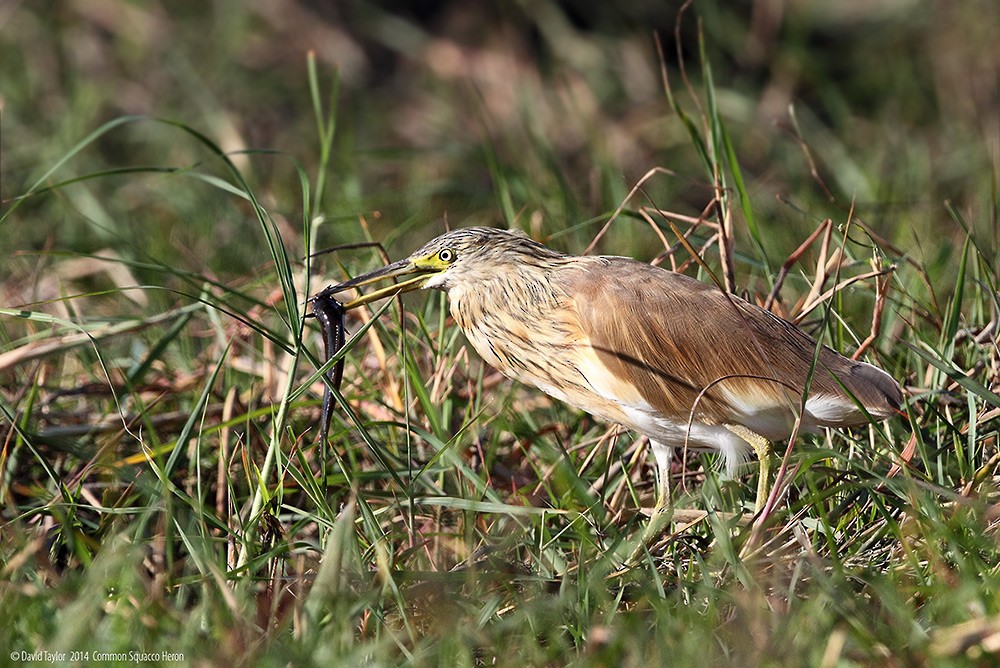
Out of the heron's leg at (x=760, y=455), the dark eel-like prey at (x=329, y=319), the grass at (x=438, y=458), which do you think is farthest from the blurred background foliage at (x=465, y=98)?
the heron's leg at (x=760, y=455)

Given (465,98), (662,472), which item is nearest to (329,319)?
(662,472)

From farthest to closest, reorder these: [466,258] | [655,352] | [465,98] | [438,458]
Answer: [465,98]
[466,258]
[655,352]
[438,458]

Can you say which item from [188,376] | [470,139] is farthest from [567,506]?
[470,139]

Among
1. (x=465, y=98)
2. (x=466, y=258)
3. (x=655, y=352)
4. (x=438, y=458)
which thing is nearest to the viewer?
(x=438, y=458)

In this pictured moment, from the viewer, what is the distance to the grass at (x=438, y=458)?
2303mm

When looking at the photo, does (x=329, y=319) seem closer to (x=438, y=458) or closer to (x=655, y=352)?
(x=438, y=458)

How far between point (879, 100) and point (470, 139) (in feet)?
8.17

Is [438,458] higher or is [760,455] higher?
[438,458]

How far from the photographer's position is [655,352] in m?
3.01

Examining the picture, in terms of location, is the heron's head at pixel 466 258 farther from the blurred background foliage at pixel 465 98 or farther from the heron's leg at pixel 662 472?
the blurred background foliage at pixel 465 98

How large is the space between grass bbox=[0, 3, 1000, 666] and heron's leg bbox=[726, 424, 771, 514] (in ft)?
0.19

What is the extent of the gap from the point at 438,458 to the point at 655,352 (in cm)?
60

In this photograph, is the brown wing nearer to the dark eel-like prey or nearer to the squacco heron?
the squacco heron

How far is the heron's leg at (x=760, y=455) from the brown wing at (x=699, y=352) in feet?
0.08
